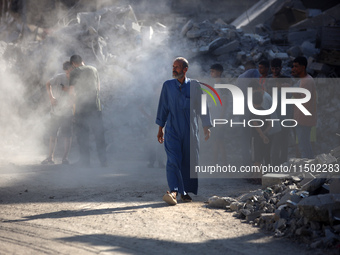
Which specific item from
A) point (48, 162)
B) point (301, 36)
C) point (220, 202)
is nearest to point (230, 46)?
point (301, 36)

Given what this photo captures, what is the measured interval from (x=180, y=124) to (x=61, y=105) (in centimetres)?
374

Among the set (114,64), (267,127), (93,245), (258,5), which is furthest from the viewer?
(258,5)

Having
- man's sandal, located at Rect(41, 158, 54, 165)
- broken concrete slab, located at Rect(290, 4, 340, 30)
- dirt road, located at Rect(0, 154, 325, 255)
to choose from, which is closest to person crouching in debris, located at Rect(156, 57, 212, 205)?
dirt road, located at Rect(0, 154, 325, 255)

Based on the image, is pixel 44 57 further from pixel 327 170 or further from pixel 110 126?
pixel 327 170

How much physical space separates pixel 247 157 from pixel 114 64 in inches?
214

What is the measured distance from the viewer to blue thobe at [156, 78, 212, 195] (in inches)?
220

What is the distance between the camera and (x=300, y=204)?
411 cm

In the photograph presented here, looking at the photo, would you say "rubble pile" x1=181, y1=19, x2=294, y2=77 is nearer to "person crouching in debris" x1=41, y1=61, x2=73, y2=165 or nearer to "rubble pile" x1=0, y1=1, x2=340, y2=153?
"rubble pile" x1=0, y1=1, x2=340, y2=153

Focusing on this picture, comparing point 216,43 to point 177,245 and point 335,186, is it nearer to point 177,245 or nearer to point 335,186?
point 335,186

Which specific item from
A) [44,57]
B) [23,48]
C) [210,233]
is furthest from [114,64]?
[210,233]

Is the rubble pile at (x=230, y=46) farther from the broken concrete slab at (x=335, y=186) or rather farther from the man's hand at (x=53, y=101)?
the broken concrete slab at (x=335, y=186)

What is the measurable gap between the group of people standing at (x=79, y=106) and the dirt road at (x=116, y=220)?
1249 mm

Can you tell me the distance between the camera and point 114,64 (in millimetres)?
11922

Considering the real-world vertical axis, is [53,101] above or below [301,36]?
below
